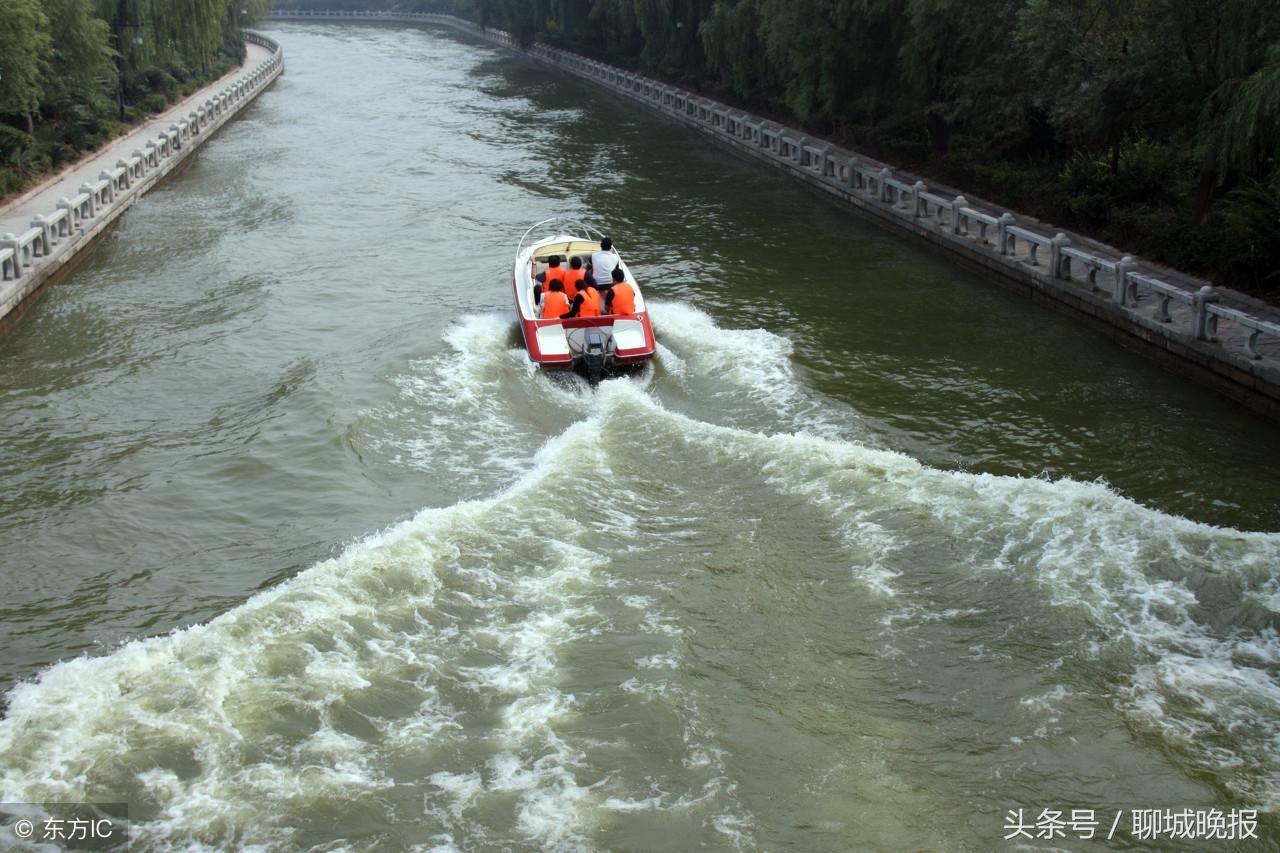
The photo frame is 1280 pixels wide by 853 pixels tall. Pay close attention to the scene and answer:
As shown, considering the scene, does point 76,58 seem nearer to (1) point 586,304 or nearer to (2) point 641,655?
(1) point 586,304

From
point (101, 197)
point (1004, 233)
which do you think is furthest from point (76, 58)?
point (1004, 233)

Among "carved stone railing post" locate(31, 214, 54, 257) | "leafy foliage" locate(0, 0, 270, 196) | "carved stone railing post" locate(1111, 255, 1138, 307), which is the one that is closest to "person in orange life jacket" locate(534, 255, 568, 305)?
"carved stone railing post" locate(1111, 255, 1138, 307)

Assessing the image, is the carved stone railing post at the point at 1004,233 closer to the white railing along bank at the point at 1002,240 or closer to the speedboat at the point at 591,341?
the white railing along bank at the point at 1002,240

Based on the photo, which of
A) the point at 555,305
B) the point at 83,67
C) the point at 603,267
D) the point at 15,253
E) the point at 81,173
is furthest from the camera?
the point at 83,67

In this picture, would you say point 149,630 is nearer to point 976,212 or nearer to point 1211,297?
point 1211,297

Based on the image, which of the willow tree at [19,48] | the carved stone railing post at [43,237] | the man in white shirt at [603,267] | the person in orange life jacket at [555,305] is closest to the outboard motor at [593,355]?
the person in orange life jacket at [555,305]

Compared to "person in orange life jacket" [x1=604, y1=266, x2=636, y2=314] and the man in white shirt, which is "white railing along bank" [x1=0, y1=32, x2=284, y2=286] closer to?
the man in white shirt

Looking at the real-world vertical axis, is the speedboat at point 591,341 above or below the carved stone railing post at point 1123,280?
below

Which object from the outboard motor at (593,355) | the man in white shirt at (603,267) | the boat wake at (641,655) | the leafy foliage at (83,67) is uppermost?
the leafy foliage at (83,67)
